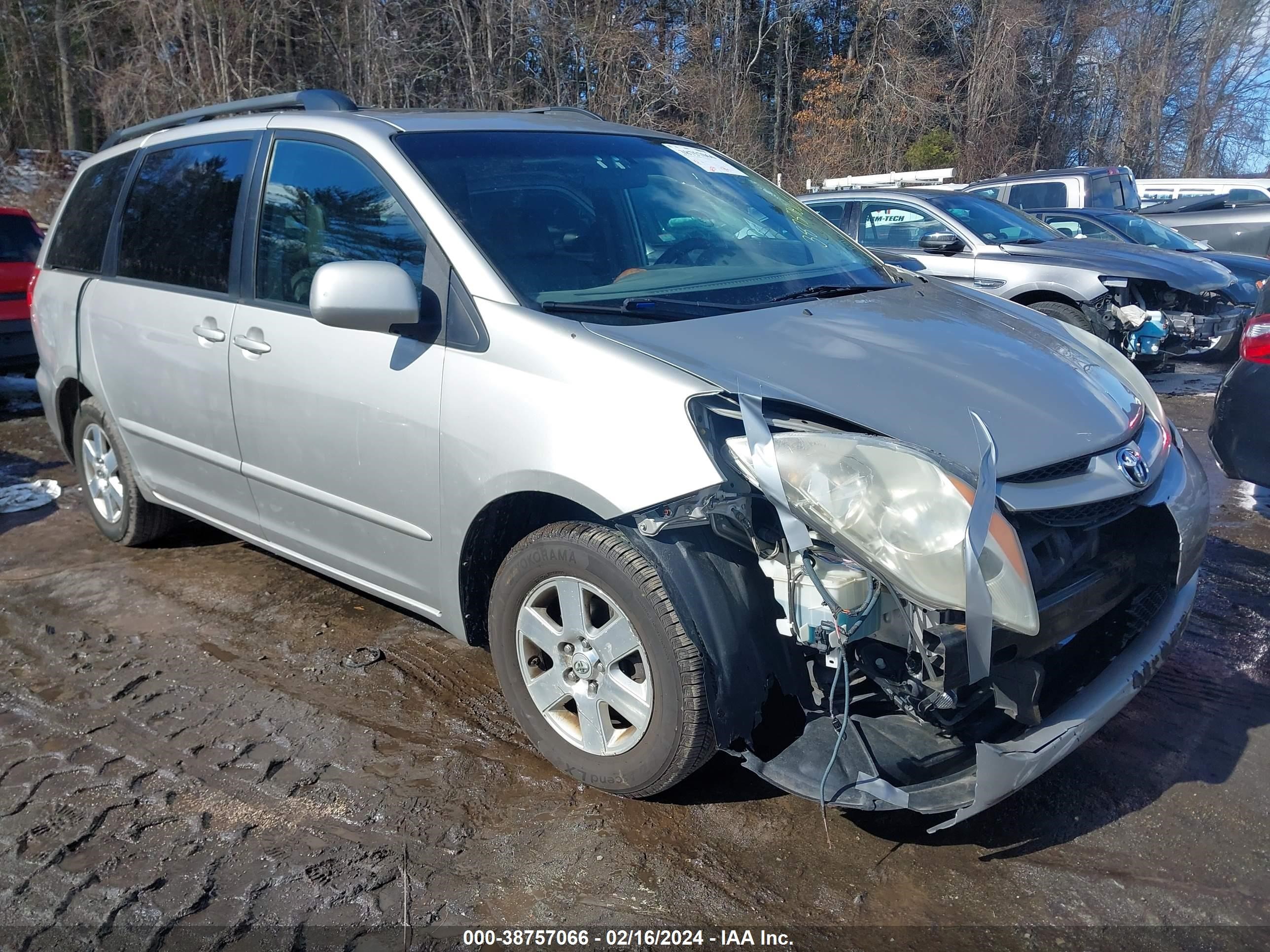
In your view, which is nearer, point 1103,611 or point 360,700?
point 1103,611

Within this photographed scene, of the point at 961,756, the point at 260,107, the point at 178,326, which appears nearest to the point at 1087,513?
the point at 961,756

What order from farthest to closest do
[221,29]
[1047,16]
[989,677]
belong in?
[1047,16], [221,29], [989,677]

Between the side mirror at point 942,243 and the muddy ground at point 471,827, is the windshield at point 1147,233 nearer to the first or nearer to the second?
the side mirror at point 942,243

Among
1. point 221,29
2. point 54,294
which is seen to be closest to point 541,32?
point 221,29

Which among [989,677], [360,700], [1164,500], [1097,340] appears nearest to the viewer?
[989,677]

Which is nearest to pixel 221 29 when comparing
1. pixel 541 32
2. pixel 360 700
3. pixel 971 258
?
pixel 541 32

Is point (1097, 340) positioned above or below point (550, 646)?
above

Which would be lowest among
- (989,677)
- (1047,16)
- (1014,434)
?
(989,677)

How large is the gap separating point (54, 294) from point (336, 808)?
135 inches

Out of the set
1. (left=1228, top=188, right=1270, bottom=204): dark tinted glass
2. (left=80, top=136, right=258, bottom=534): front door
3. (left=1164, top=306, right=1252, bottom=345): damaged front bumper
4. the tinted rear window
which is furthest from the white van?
(left=80, top=136, right=258, bottom=534): front door

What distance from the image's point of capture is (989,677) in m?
2.29

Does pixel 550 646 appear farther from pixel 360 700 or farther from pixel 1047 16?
pixel 1047 16

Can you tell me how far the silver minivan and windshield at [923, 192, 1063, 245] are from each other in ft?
16.5

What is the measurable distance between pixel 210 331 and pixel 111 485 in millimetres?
1587
